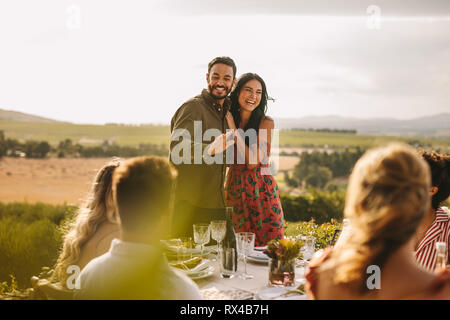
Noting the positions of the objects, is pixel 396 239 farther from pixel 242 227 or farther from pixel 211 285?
pixel 242 227

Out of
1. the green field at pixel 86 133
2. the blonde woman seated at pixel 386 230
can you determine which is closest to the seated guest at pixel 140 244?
the blonde woman seated at pixel 386 230

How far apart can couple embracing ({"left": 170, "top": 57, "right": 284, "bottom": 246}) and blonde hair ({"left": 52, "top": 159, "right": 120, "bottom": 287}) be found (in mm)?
1258

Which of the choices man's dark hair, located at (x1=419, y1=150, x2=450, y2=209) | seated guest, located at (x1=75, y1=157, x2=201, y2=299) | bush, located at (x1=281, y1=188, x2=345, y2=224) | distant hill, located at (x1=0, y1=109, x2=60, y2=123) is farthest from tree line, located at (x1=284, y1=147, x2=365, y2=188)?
seated guest, located at (x1=75, y1=157, x2=201, y2=299)

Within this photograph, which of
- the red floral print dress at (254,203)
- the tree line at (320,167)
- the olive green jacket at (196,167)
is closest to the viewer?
the olive green jacket at (196,167)

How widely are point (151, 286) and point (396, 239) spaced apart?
743 millimetres

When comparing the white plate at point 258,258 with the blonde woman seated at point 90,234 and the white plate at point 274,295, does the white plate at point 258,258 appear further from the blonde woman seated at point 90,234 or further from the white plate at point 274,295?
the blonde woman seated at point 90,234

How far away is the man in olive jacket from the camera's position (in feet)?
10.5

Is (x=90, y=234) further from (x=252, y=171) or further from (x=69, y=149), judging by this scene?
(x=69, y=149)

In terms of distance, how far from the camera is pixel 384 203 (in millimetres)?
1071

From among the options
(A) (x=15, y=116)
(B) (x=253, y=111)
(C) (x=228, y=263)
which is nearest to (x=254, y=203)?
(B) (x=253, y=111)

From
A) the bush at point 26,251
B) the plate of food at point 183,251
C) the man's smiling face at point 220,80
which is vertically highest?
the man's smiling face at point 220,80

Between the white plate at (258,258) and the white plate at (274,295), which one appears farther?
the white plate at (258,258)

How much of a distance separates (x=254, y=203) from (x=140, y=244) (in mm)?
2206

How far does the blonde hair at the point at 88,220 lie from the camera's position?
1823 millimetres
